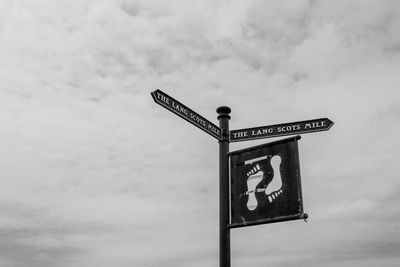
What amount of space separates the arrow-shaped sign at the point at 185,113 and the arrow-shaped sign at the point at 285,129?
15.5 inches

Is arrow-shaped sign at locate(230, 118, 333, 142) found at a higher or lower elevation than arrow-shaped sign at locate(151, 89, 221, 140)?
lower

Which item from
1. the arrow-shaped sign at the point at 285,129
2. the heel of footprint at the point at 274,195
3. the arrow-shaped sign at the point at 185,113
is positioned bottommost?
the heel of footprint at the point at 274,195

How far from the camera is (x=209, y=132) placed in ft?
19.0

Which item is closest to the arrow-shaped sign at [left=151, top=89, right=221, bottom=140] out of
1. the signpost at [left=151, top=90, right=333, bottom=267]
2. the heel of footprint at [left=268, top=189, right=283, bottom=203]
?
the signpost at [left=151, top=90, right=333, bottom=267]

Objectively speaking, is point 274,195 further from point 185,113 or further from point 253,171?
point 185,113

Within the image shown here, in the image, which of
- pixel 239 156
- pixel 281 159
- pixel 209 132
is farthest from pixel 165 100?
pixel 281 159

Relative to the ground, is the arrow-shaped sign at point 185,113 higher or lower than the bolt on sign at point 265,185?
higher

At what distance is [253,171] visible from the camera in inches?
204

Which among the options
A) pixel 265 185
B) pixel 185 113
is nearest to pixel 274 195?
pixel 265 185

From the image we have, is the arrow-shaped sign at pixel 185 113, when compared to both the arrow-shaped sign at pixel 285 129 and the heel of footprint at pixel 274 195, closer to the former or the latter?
the arrow-shaped sign at pixel 285 129

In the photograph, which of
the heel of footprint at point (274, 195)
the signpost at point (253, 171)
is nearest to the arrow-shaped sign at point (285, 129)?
the signpost at point (253, 171)

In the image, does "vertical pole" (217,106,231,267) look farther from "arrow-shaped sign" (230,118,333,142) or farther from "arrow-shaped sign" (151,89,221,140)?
"arrow-shaped sign" (230,118,333,142)

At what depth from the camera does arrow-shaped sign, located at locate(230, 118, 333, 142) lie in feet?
18.4

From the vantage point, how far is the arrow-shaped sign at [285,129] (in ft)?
18.4
